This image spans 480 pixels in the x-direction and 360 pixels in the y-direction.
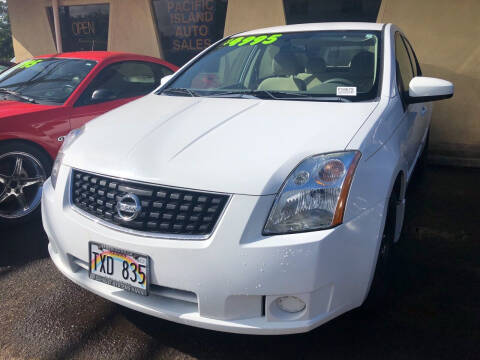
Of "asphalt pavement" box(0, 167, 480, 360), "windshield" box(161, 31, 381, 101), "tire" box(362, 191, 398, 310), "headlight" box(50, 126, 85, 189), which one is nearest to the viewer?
"asphalt pavement" box(0, 167, 480, 360)

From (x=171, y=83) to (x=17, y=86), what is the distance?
190 cm

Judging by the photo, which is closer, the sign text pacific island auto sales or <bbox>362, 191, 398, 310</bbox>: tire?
<bbox>362, 191, 398, 310</bbox>: tire

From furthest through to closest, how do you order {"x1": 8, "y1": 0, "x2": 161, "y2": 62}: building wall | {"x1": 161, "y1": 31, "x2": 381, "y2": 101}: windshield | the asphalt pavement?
1. {"x1": 8, "y1": 0, "x2": 161, "y2": 62}: building wall
2. {"x1": 161, "y1": 31, "x2": 381, "y2": 101}: windshield
3. the asphalt pavement

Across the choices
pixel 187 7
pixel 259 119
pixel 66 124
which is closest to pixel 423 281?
pixel 259 119

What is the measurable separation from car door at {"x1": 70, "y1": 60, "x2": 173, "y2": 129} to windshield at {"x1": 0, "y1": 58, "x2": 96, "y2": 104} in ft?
0.47

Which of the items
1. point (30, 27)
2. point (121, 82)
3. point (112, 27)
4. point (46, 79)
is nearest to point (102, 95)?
point (121, 82)

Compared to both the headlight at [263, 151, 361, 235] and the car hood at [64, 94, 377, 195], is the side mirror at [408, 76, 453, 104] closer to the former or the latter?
the car hood at [64, 94, 377, 195]

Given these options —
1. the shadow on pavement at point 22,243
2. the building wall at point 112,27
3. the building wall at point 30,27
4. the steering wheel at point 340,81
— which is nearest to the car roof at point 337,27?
the steering wheel at point 340,81

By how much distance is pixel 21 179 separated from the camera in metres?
3.47

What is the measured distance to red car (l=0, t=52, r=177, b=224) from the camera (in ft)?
11.2

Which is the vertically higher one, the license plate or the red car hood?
the red car hood

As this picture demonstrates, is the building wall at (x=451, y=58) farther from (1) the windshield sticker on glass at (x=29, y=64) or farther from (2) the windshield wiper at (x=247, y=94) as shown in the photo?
(1) the windshield sticker on glass at (x=29, y=64)

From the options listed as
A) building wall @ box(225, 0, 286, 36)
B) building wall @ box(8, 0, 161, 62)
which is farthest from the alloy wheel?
building wall @ box(8, 0, 161, 62)

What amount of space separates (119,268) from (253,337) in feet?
2.50
